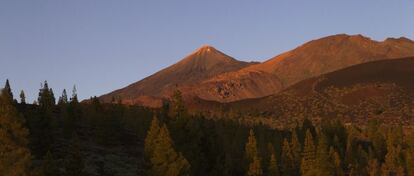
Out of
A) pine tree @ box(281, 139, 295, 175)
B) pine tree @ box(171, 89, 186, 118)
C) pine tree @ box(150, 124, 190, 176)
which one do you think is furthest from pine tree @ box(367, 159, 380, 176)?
pine tree @ box(150, 124, 190, 176)

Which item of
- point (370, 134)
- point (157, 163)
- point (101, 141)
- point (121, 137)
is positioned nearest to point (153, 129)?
point (157, 163)

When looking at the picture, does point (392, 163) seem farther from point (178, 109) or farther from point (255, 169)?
point (178, 109)

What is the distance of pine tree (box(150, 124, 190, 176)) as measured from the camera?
6175cm

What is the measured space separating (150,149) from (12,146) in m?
22.9

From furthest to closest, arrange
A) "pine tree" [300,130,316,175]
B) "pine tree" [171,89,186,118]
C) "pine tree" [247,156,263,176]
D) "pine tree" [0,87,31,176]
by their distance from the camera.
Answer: "pine tree" [247,156,263,176]
"pine tree" [300,130,316,175]
"pine tree" [171,89,186,118]
"pine tree" [0,87,31,176]

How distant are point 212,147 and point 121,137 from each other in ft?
125

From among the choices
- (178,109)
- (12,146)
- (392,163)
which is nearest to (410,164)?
(392,163)

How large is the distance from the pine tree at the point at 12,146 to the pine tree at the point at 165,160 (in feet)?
61.2

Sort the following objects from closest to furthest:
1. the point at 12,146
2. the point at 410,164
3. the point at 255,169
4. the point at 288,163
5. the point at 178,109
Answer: the point at 12,146
the point at 178,109
the point at 255,169
the point at 288,163
the point at 410,164

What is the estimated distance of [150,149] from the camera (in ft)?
213

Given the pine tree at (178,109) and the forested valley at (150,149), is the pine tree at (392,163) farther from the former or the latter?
the pine tree at (178,109)

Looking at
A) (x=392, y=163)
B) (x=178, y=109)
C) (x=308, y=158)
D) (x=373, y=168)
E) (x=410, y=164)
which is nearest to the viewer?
(x=178, y=109)

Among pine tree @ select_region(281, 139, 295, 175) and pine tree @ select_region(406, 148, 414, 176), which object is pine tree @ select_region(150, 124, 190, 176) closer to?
pine tree @ select_region(281, 139, 295, 175)

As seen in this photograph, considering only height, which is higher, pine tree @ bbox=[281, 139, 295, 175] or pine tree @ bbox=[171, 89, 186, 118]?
pine tree @ bbox=[171, 89, 186, 118]
